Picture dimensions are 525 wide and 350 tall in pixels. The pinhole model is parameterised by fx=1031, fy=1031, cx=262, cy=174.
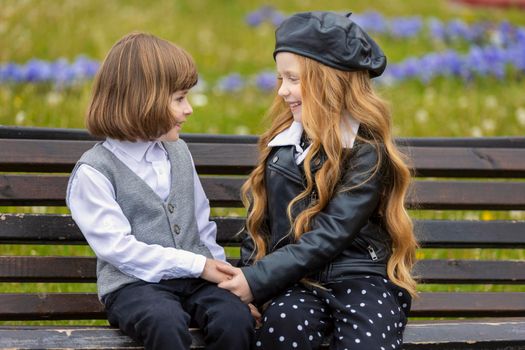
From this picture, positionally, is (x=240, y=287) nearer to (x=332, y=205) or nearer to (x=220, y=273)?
(x=220, y=273)

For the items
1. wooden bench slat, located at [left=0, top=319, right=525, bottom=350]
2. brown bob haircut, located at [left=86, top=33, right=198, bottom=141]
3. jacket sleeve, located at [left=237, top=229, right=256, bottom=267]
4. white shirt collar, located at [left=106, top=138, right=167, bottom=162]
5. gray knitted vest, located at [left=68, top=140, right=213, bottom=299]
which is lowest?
wooden bench slat, located at [left=0, top=319, right=525, bottom=350]

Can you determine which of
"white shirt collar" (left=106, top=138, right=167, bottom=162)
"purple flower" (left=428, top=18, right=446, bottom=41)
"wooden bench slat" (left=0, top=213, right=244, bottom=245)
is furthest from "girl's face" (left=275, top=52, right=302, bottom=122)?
"purple flower" (left=428, top=18, right=446, bottom=41)

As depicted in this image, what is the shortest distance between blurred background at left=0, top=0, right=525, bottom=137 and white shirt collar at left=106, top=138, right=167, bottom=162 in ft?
1.95

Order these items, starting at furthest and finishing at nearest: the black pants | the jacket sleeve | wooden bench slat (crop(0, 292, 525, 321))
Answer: wooden bench slat (crop(0, 292, 525, 321))
the jacket sleeve
the black pants

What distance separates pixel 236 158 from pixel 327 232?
715mm

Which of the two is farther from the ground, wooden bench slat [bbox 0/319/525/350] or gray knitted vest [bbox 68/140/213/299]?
gray knitted vest [bbox 68/140/213/299]

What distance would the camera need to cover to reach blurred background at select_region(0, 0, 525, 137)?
21.2ft

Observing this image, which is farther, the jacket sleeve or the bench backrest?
the bench backrest

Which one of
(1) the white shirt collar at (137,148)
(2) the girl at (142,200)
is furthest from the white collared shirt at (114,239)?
(1) the white shirt collar at (137,148)

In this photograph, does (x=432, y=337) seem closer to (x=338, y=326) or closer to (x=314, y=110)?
(x=338, y=326)

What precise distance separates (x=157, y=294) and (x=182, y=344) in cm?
22

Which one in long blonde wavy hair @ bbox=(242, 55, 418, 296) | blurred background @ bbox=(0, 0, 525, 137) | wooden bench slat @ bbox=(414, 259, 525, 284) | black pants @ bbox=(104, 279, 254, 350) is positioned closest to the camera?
black pants @ bbox=(104, 279, 254, 350)

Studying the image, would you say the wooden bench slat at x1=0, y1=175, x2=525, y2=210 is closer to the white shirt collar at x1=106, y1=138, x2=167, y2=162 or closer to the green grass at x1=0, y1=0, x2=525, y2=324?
the green grass at x1=0, y1=0, x2=525, y2=324

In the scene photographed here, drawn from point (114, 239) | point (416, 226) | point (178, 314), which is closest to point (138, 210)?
point (114, 239)
